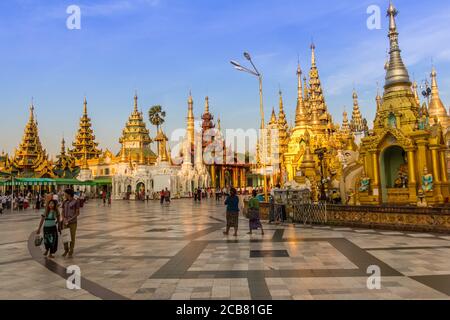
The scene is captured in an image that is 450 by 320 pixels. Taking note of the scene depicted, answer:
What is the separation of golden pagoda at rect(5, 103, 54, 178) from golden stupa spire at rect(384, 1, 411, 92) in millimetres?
56725

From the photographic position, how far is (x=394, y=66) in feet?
63.2

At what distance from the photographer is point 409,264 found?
24.7ft

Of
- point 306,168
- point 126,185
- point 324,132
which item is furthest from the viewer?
point 126,185

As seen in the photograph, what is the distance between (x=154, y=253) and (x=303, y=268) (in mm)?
4061

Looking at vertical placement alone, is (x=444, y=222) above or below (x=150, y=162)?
below

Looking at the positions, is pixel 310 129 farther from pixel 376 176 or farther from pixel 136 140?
pixel 136 140

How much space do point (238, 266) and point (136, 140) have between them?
69471mm

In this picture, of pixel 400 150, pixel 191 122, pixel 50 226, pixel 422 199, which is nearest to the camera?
pixel 50 226

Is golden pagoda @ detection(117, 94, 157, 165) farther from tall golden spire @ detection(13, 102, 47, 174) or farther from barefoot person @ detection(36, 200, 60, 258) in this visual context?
barefoot person @ detection(36, 200, 60, 258)

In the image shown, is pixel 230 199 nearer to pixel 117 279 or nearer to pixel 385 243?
pixel 385 243

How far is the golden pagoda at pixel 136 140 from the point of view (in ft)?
229

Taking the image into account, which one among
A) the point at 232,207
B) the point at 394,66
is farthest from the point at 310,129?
the point at 232,207
